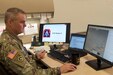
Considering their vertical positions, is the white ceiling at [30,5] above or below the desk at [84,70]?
above

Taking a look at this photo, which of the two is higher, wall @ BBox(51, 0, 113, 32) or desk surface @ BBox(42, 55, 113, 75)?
wall @ BBox(51, 0, 113, 32)

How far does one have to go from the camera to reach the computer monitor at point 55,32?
2.62m

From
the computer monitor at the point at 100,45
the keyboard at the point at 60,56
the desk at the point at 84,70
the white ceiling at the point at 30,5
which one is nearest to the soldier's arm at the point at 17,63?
the desk at the point at 84,70

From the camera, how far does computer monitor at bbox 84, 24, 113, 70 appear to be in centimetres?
168

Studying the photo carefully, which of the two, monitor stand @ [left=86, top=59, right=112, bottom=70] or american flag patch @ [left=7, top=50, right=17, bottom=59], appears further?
monitor stand @ [left=86, top=59, right=112, bottom=70]

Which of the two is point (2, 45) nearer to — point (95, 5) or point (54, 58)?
point (54, 58)

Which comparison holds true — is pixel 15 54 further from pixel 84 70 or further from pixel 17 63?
pixel 84 70

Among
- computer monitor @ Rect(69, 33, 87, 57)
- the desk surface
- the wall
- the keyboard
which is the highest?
the wall

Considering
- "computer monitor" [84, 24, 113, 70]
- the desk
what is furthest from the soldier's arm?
"computer monitor" [84, 24, 113, 70]

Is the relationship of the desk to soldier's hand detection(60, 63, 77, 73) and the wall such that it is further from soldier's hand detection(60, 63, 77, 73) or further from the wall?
the wall

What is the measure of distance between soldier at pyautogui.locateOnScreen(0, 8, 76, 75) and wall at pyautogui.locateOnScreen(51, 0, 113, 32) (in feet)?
4.57

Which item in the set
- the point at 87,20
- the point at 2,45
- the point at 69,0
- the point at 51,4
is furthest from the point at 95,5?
the point at 2,45

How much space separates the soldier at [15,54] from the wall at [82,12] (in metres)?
1.39

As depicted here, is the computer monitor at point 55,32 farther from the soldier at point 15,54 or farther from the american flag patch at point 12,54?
the american flag patch at point 12,54
